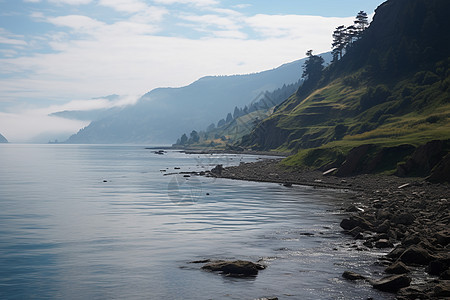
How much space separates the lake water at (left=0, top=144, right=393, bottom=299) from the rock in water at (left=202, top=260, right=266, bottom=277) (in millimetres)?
774

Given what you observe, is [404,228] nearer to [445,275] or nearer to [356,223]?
[356,223]

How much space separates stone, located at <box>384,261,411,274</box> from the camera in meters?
28.8

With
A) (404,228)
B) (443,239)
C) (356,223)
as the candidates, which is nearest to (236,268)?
(443,239)

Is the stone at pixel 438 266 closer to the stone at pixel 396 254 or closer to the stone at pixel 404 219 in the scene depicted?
the stone at pixel 396 254

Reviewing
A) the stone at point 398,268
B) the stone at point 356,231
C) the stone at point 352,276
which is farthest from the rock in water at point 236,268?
the stone at point 356,231

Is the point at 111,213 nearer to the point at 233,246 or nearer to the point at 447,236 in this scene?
the point at 233,246

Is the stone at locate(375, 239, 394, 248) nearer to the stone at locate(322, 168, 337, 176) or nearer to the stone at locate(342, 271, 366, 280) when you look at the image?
the stone at locate(342, 271, 366, 280)

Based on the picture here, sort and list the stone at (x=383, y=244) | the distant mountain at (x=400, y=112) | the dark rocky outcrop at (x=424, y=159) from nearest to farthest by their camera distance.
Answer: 1. the stone at (x=383, y=244)
2. the dark rocky outcrop at (x=424, y=159)
3. the distant mountain at (x=400, y=112)

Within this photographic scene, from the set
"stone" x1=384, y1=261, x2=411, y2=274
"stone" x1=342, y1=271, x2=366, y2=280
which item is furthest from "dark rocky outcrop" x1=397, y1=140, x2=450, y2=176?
"stone" x1=342, y1=271, x2=366, y2=280

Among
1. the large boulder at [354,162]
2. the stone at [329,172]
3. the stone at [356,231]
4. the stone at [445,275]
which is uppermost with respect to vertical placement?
the large boulder at [354,162]

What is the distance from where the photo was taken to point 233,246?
38.7m

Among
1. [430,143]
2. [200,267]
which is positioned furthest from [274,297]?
[430,143]

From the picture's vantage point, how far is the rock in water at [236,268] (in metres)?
29.8

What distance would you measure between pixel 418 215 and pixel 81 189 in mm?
66892
